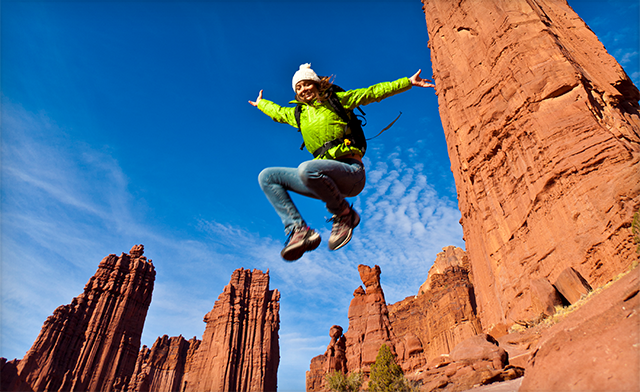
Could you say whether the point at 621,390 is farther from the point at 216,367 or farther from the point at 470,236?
the point at 216,367

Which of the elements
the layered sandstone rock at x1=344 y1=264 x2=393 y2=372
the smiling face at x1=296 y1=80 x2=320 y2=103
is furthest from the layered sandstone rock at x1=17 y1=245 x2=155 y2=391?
the smiling face at x1=296 y1=80 x2=320 y2=103

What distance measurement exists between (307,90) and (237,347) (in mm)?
55190

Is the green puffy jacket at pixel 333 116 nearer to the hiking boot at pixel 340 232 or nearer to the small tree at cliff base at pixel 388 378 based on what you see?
the hiking boot at pixel 340 232

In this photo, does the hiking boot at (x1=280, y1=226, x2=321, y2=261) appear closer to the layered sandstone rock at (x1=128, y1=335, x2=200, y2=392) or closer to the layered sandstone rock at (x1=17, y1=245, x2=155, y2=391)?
the layered sandstone rock at (x1=17, y1=245, x2=155, y2=391)

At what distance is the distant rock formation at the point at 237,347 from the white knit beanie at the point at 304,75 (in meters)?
46.2

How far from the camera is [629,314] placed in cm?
323

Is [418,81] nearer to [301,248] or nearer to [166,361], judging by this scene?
[301,248]

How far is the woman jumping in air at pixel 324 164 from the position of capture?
2836mm

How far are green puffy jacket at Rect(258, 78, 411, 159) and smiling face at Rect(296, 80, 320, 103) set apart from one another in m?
0.08

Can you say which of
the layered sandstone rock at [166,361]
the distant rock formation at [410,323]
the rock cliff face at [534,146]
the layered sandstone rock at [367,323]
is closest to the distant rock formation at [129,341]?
the layered sandstone rock at [166,361]

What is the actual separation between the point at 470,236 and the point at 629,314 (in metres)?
15.5

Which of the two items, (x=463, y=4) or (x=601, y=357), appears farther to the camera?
(x=463, y=4)

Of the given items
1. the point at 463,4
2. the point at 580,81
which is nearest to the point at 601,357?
the point at 580,81

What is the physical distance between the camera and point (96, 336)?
36.1 meters
